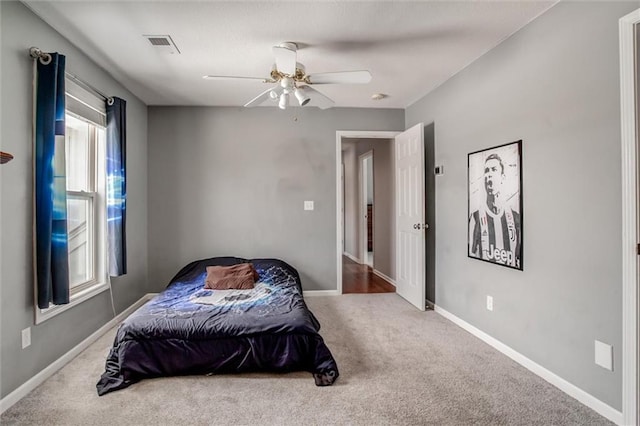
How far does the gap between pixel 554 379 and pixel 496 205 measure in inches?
49.2

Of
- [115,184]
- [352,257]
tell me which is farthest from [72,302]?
[352,257]

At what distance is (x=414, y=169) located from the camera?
389 cm

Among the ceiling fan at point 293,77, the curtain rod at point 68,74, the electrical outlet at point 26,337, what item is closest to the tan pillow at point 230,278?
the electrical outlet at point 26,337

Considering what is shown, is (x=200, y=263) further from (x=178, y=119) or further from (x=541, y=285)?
(x=541, y=285)

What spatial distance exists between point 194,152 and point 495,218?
3498 mm

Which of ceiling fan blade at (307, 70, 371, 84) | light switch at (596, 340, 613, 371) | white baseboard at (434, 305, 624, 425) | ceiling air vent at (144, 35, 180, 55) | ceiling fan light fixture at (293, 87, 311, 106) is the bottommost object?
white baseboard at (434, 305, 624, 425)

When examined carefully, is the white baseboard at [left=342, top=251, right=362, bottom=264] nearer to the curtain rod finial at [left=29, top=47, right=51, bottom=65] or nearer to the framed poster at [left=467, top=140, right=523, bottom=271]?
the framed poster at [left=467, top=140, right=523, bottom=271]

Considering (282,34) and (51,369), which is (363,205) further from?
(51,369)

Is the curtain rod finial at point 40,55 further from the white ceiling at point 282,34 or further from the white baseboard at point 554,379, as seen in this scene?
the white baseboard at point 554,379

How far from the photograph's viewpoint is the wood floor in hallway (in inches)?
187

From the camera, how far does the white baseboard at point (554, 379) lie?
1.84 meters

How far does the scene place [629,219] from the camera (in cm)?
172

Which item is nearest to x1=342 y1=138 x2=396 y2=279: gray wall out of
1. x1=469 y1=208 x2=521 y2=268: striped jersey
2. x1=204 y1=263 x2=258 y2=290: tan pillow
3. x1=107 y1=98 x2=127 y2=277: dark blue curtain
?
x1=469 y1=208 x2=521 y2=268: striped jersey

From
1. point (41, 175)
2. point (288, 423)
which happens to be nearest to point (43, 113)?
point (41, 175)
